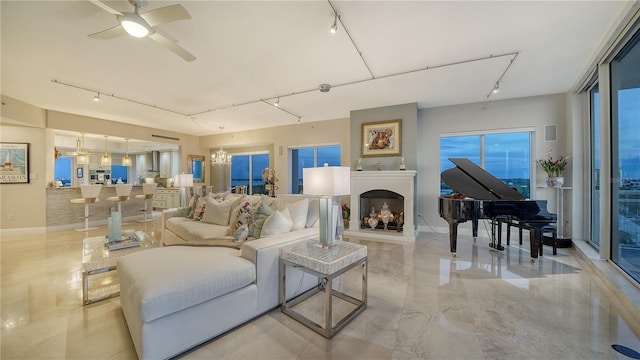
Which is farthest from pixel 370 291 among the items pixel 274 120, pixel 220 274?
pixel 274 120

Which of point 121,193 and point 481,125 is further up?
point 481,125

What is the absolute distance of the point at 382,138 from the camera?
5156mm

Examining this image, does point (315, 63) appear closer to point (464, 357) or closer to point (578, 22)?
point (578, 22)

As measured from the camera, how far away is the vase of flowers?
405 cm

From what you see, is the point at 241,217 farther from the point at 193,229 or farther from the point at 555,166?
the point at 555,166

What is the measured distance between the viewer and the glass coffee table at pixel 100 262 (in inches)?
86.8

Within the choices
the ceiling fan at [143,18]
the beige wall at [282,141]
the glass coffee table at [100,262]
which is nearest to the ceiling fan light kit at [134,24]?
the ceiling fan at [143,18]

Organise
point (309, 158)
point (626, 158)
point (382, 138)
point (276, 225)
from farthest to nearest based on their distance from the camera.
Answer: point (309, 158), point (382, 138), point (626, 158), point (276, 225)

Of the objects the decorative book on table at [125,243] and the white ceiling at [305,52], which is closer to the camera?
the white ceiling at [305,52]

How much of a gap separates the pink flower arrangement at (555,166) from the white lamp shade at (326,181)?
423 centimetres

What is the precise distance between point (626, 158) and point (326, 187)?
3379 mm

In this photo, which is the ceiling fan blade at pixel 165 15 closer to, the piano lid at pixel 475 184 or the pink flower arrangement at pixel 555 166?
the piano lid at pixel 475 184

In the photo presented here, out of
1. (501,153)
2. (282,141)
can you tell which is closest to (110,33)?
(282,141)

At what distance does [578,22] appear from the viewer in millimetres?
2389
